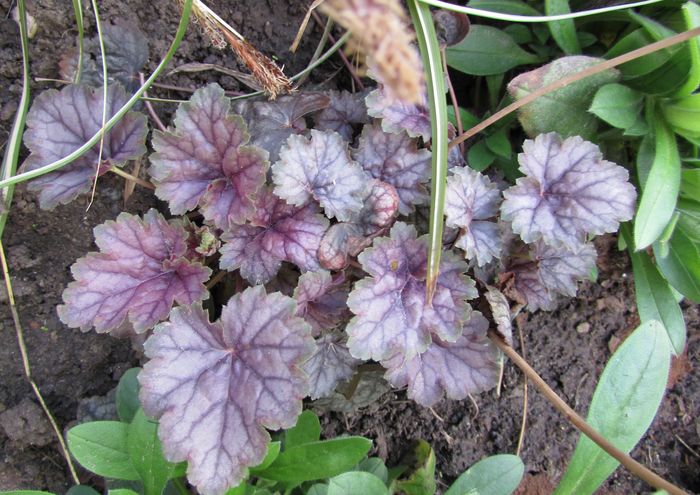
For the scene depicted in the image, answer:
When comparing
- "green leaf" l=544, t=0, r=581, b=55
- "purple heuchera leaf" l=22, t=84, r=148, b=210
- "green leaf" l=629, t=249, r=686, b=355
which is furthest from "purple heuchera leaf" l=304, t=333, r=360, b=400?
"green leaf" l=544, t=0, r=581, b=55

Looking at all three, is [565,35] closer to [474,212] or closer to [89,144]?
[474,212]

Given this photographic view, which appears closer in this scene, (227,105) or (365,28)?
(365,28)

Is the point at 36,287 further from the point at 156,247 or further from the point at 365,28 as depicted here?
the point at 365,28

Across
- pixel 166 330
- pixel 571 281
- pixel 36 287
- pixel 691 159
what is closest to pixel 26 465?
pixel 36 287

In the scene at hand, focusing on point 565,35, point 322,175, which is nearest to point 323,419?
point 322,175

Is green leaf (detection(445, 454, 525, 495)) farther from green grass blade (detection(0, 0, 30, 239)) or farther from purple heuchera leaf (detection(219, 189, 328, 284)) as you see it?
green grass blade (detection(0, 0, 30, 239))
